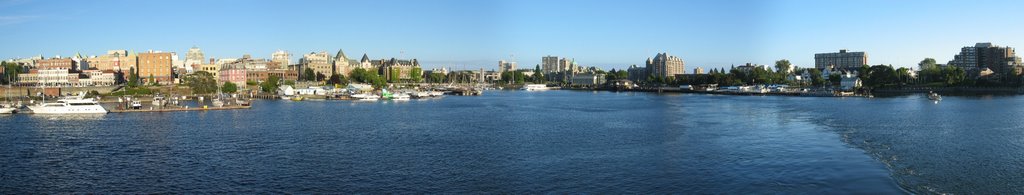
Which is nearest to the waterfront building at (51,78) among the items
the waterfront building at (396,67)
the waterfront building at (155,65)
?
the waterfront building at (155,65)

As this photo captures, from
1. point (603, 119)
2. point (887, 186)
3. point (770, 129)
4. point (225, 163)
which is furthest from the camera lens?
point (603, 119)

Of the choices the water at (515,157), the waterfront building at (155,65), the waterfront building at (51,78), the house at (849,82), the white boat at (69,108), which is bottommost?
the water at (515,157)

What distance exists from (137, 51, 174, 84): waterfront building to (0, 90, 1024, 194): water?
172ft

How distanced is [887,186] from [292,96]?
4965 centimetres

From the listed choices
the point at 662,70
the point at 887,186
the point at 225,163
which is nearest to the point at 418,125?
the point at 225,163

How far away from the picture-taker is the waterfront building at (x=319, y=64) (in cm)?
10069

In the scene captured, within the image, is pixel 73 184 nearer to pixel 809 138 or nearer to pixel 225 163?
pixel 225 163

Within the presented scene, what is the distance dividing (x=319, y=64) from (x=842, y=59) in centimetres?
9431

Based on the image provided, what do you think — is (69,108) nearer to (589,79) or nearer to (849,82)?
(849,82)

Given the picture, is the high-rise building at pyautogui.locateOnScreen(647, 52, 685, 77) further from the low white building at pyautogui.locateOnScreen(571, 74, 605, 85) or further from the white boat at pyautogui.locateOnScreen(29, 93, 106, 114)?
the white boat at pyautogui.locateOnScreen(29, 93, 106, 114)

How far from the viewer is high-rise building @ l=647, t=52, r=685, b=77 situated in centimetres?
14838

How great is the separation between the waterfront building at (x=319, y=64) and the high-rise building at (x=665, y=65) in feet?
222

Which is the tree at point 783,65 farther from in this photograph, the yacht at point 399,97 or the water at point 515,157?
the water at point 515,157

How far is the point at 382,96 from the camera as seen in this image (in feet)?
193
